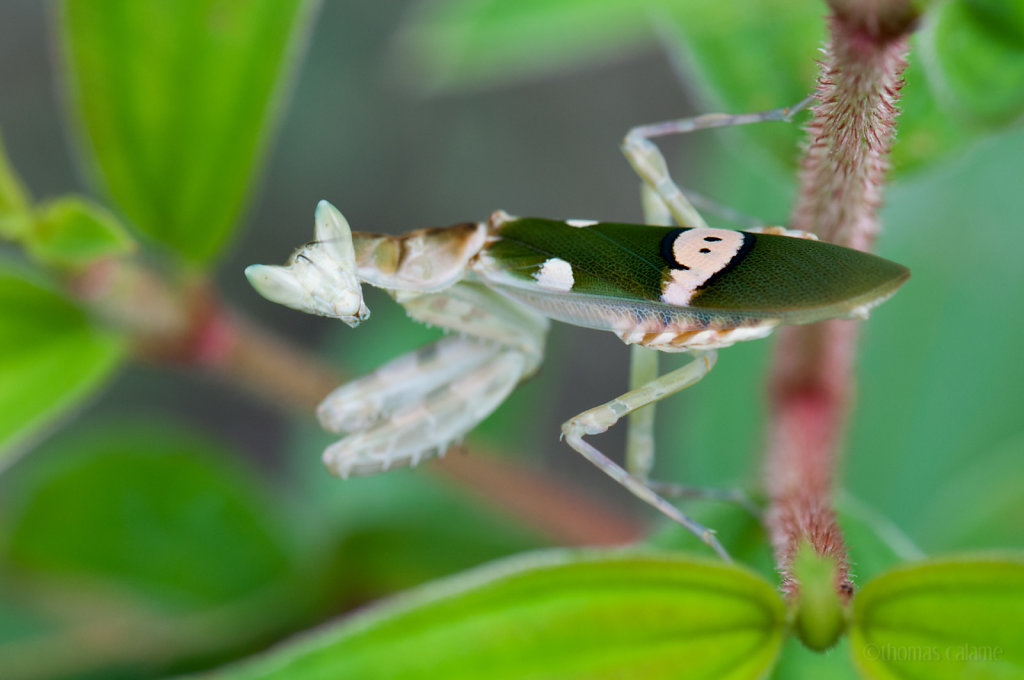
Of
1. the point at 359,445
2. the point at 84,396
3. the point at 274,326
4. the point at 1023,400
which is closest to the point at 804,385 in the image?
the point at 359,445

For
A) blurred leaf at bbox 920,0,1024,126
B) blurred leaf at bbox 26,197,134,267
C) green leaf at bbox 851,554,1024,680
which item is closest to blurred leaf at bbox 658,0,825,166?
blurred leaf at bbox 920,0,1024,126

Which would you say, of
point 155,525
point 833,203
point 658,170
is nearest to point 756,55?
point 658,170

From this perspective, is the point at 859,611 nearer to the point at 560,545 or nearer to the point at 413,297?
the point at 413,297

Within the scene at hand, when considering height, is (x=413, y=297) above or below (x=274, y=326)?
below

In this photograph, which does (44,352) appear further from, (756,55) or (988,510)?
(988,510)

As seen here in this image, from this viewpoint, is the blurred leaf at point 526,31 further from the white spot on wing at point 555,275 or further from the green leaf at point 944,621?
the green leaf at point 944,621

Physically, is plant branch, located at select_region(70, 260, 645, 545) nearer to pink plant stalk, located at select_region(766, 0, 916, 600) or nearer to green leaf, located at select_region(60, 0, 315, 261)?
green leaf, located at select_region(60, 0, 315, 261)
